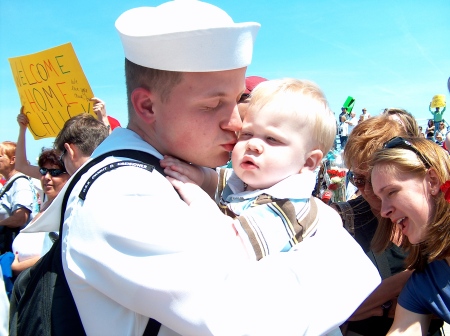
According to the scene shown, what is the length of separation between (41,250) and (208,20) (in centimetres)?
306

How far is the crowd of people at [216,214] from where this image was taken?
113cm

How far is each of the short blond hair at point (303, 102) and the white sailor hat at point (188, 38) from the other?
0.30 meters

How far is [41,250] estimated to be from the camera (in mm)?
3805

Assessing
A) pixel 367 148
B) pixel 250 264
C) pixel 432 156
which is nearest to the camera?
pixel 250 264

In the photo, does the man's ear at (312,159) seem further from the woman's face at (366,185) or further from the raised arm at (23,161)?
the raised arm at (23,161)

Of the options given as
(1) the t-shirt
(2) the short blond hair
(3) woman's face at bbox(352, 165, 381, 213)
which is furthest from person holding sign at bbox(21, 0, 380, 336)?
(3) woman's face at bbox(352, 165, 381, 213)

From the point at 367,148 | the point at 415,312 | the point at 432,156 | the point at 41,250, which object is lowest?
the point at 41,250

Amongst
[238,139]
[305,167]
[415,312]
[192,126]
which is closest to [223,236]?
[192,126]

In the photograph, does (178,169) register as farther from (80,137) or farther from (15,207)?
(15,207)

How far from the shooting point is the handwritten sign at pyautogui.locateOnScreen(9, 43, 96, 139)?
3723 mm

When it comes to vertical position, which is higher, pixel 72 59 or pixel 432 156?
pixel 432 156

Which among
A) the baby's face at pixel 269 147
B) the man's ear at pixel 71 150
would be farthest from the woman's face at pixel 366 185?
the man's ear at pixel 71 150

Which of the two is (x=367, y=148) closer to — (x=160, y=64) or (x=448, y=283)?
(x=448, y=283)

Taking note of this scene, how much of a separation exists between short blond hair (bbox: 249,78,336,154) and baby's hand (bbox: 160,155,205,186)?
0.39 metres
